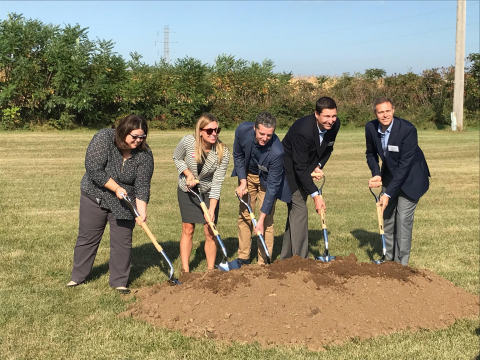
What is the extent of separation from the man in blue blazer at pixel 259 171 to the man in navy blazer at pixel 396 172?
1149 millimetres

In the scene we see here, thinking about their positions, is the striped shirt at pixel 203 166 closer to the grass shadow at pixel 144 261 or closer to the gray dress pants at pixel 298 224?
the gray dress pants at pixel 298 224

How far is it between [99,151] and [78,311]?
1604 mm

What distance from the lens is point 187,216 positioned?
662cm

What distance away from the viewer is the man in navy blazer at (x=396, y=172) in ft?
21.5

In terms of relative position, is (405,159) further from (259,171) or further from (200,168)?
(200,168)

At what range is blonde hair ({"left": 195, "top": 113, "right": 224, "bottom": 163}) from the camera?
243 inches

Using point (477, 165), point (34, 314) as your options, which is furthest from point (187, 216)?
point (477, 165)

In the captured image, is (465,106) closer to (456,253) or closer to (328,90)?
(328,90)

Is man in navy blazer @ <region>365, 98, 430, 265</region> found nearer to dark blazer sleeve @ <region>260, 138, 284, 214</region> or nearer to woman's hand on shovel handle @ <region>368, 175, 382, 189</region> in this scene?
woman's hand on shovel handle @ <region>368, 175, 382, 189</region>

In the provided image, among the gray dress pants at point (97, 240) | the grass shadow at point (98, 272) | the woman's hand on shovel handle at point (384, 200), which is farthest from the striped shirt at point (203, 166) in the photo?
the woman's hand on shovel handle at point (384, 200)

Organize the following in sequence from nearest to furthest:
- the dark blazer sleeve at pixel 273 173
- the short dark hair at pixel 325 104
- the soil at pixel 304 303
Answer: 1. the soil at pixel 304 303
2. the short dark hair at pixel 325 104
3. the dark blazer sleeve at pixel 273 173

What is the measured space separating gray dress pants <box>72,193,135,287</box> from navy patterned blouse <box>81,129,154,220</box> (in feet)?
0.43

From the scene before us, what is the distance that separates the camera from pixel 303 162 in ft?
22.2

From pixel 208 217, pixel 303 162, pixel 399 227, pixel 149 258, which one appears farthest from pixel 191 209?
pixel 399 227
